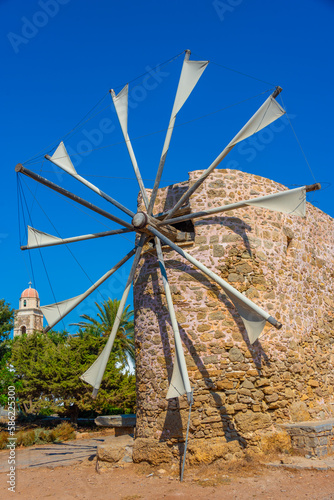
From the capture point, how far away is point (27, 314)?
41.2 meters

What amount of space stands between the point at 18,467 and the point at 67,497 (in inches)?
122

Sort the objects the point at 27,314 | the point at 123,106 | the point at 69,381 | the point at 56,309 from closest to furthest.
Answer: the point at 56,309 < the point at 123,106 < the point at 69,381 < the point at 27,314

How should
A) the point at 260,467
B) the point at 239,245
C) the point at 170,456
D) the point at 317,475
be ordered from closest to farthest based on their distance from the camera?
the point at 317,475
the point at 260,467
the point at 170,456
the point at 239,245

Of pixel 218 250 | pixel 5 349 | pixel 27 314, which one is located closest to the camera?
pixel 218 250

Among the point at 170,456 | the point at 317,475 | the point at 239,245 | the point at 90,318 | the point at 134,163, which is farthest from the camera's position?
the point at 90,318

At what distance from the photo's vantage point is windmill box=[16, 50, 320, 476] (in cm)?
771

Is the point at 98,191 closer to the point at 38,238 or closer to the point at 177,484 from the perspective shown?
the point at 38,238

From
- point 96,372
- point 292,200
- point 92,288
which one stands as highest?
point 292,200

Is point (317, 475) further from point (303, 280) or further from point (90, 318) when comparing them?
point (90, 318)

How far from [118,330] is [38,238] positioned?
43.5 feet

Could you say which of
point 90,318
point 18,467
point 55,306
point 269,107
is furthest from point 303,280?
point 90,318

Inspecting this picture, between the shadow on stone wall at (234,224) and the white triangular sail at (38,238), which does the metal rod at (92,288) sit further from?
the shadow on stone wall at (234,224)

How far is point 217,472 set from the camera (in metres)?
7.46

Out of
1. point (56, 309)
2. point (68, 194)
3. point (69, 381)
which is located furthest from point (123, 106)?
point (69, 381)
